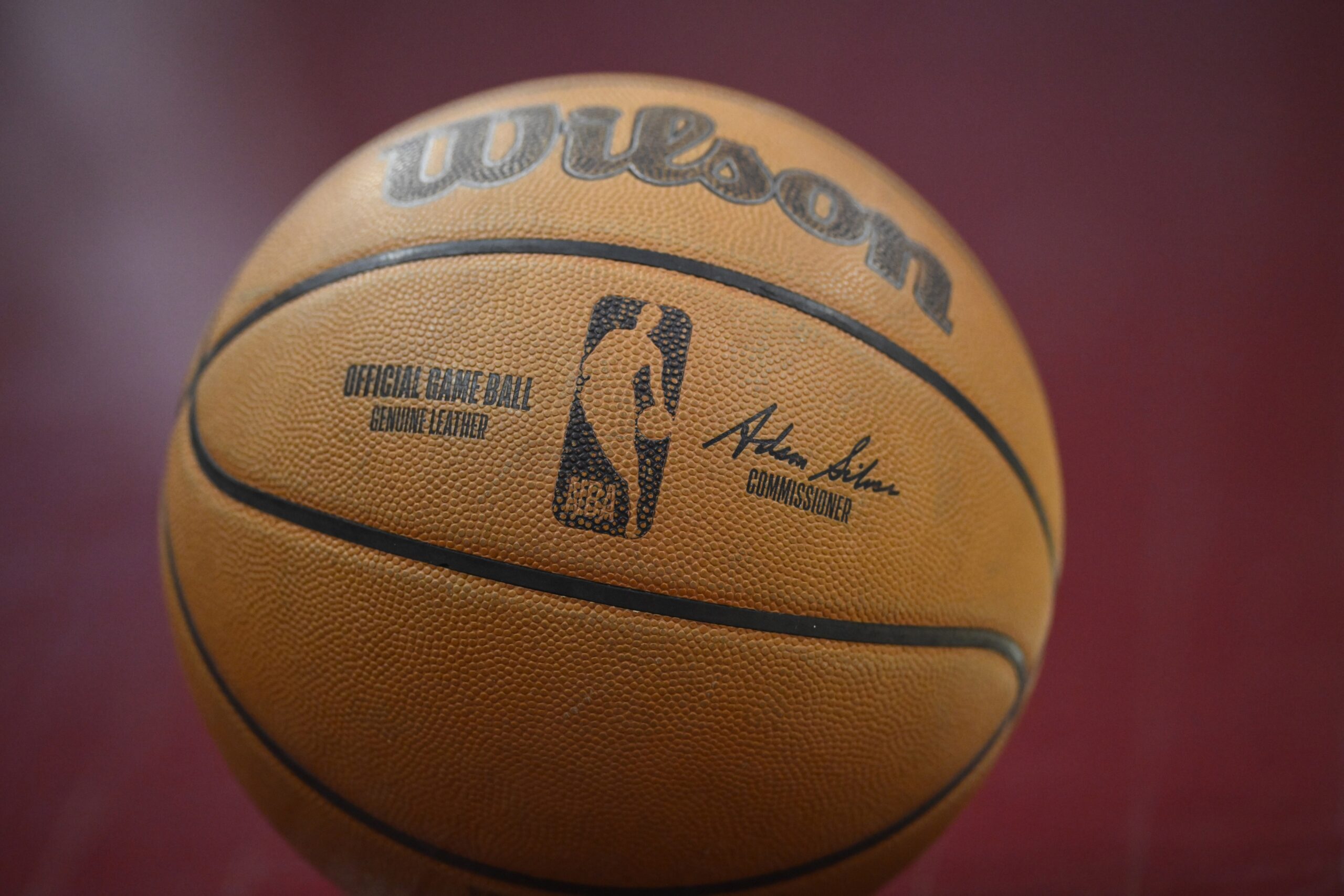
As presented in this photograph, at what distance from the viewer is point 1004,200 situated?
1873mm

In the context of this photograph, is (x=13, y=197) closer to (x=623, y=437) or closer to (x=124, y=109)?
(x=124, y=109)

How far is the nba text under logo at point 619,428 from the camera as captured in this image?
0.71 meters

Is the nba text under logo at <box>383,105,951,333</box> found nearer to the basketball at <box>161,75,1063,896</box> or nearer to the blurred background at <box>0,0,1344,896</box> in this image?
the basketball at <box>161,75,1063,896</box>

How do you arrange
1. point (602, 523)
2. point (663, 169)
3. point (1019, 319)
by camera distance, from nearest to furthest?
1. point (602, 523)
2. point (663, 169)
3. point (1019, 319)

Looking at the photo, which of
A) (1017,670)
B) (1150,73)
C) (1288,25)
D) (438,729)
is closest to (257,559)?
(438,729)

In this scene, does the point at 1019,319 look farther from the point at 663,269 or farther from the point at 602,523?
the point at 602,523

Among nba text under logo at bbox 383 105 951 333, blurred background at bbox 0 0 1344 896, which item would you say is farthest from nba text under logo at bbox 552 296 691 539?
blurred background at bbox 0 0 1344 896

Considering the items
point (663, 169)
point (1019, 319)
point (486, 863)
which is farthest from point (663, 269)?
point (1019, 319)

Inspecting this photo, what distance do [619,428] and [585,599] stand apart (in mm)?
125

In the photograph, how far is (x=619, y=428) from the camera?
712 mm

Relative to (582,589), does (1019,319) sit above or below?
above

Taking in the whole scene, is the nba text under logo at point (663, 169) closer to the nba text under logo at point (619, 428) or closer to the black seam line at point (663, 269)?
the black seam line at point (663, 269)

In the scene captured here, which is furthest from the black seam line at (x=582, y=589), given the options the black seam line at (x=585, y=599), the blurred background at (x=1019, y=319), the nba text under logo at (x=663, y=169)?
the blurred background at (x=1019, y=319)

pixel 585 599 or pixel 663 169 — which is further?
pixel 663 169
